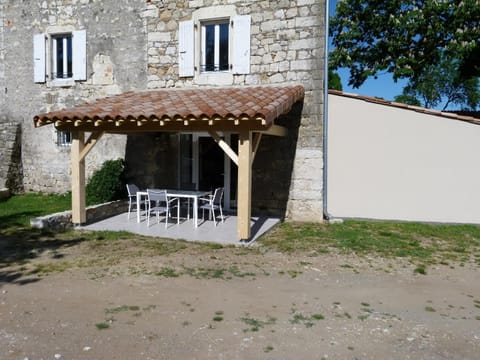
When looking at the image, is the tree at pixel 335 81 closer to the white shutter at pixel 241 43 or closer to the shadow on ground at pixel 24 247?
the white shutter at pixel 241 43

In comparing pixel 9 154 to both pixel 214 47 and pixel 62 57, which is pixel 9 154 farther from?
pixel 214 47

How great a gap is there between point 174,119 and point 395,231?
472 cm

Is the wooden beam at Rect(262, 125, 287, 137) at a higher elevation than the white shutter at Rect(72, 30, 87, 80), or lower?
lower

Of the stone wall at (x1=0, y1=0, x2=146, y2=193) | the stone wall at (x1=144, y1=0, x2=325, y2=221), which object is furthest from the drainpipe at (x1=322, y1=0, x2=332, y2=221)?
the stone wall at (x1=0, y1=0, x2=146, y2=193)

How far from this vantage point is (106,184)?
31.6 feet

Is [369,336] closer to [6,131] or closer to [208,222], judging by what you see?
[208,222]

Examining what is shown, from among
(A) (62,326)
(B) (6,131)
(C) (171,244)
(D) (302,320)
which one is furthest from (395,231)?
(B) (6,131)

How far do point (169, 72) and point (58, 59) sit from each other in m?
3.69

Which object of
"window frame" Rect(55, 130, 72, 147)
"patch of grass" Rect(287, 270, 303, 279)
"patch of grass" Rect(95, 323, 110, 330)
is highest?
"window frame" Rect(55, 130, 72, 147)

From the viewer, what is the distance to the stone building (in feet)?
28.5

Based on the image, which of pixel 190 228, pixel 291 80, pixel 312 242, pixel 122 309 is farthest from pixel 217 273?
pixel 291 80

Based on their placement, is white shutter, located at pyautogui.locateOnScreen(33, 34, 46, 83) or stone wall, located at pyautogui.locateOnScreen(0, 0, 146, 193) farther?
white shutter, located at pyautogui.locateOnScreen(33, 34, 46, 83)

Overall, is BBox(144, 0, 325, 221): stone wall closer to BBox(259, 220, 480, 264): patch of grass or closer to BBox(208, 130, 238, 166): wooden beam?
BBox(259, 220, 480, 264): patch of grass

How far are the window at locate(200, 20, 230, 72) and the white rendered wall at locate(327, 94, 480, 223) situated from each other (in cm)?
265
